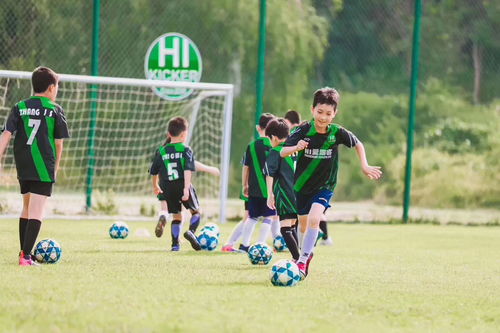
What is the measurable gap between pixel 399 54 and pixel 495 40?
2143 millimetres

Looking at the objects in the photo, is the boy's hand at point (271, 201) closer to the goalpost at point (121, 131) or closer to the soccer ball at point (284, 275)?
the soccer ball at point (284, 275)

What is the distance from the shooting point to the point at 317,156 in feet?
28.6

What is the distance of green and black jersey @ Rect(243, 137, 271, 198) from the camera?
37.1ft

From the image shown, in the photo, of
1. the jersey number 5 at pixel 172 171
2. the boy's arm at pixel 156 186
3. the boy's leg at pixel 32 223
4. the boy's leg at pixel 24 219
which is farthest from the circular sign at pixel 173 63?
the boy's leg at pixel 32 223

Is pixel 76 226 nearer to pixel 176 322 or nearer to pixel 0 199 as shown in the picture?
pixel 0 199

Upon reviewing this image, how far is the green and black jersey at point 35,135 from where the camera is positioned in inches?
346

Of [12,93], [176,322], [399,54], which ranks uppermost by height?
[399,54]

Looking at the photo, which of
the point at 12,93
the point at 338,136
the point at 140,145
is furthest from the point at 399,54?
the point at 338,136

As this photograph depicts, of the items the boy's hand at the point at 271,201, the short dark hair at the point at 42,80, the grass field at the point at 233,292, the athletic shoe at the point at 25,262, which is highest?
the short dark hair at the point at 42,80

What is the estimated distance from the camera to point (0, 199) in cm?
1533

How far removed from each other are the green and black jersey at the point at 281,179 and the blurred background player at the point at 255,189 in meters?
1.06

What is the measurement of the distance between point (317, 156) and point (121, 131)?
9297mm

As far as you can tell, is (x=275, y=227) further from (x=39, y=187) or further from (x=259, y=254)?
(x=39, y=187)

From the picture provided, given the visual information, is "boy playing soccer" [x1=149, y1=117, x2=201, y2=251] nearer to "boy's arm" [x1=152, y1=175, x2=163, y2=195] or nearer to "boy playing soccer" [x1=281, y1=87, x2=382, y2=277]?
→ "boy's arm" [x1=152, y1=175, x2=163, y2=195]
